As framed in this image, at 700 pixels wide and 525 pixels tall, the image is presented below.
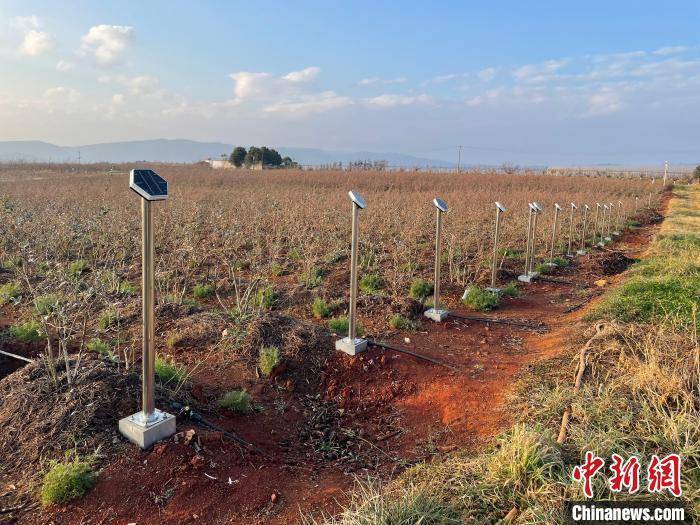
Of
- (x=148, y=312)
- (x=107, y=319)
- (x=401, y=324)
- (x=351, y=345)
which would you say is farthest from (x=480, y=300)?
(x=148, y=312)

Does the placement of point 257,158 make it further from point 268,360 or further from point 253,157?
point 268,360

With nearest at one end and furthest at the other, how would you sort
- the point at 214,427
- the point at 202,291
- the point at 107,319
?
the point at 214,427
the point at 107,319
the point at 202,291

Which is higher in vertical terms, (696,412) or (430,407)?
(696,412)

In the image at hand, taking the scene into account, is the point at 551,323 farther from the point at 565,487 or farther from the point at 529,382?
the point at 565,487

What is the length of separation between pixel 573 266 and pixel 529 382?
649cm

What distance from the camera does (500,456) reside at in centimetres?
262

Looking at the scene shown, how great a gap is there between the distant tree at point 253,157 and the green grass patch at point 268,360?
49.8 metres

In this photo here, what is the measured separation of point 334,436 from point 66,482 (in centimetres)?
172

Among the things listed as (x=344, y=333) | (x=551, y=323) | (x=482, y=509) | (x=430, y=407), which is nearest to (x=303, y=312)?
(x=344, y=333)

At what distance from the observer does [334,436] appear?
3676 millimetres

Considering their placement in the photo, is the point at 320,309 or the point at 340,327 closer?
the point at 340,327

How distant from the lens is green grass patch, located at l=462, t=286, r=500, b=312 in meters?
6.62

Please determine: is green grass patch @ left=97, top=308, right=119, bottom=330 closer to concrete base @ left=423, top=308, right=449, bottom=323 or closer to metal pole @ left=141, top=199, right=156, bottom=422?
metal pole @ left=141, top=199, right=156, bottom=422

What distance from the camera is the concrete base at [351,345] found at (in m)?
4.63
